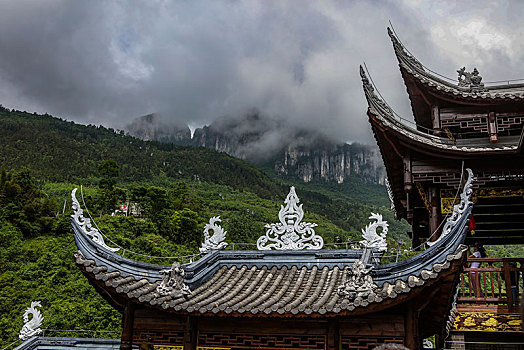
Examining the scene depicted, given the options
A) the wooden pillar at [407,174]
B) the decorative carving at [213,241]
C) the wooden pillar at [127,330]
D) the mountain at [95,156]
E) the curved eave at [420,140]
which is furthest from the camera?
the mountain at [95,156]

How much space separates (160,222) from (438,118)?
3125cm

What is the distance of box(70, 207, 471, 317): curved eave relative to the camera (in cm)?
611

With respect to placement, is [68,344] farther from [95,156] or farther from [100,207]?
[95,156]

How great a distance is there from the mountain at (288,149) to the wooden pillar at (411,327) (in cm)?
11644

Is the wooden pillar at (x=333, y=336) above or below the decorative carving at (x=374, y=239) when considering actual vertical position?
below

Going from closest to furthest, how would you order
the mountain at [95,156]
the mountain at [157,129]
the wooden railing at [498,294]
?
the wooden railing at [498,294], the mountain at [95,156], the mountain at [157,129]

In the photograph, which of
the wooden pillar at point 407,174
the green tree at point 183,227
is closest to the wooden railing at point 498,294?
the wooden pillar at point 407,174

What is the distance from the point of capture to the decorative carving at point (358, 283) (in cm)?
634

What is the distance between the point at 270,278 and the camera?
8211 millimetres

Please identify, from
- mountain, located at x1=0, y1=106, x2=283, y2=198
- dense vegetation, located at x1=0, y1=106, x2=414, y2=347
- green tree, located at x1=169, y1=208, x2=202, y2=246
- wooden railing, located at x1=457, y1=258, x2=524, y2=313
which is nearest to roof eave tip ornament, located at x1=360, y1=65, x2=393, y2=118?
wooden railing, located at x1=457, y1=258, x2=524, y2=313

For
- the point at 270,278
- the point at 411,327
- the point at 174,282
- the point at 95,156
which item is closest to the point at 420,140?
the point at 270,278

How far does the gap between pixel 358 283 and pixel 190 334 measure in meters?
2.71

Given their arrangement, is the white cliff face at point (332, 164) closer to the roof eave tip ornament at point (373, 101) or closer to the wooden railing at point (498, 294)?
the roof eave tip ornament at point (373, 101)

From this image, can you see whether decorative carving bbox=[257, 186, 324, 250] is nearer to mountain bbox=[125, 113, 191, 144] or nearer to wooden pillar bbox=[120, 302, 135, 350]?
wooden pillar bbox=[120, 302, 135, 350]
